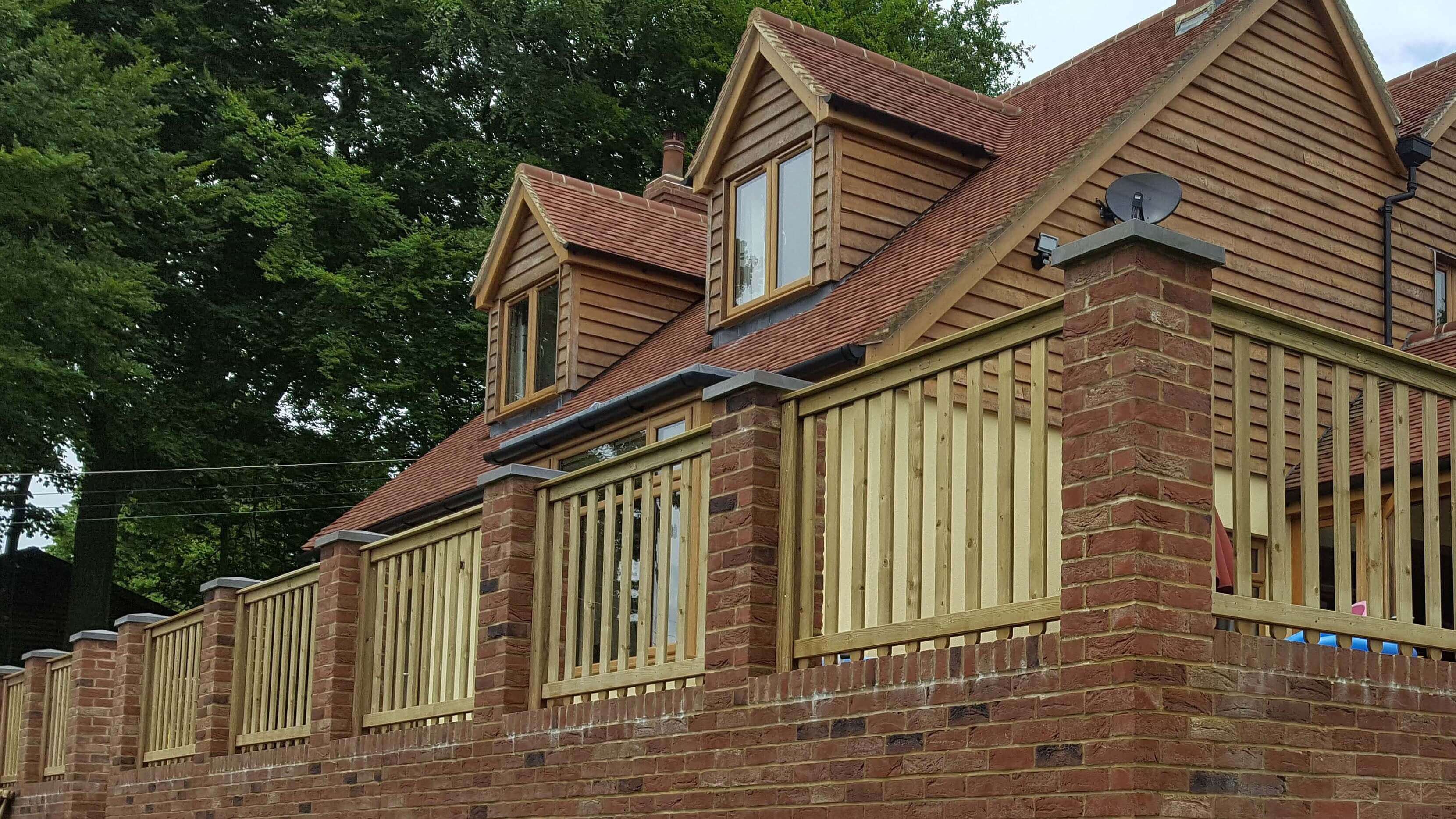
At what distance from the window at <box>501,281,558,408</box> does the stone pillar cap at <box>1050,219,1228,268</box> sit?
1300 cm

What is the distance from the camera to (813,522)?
6.70 meters

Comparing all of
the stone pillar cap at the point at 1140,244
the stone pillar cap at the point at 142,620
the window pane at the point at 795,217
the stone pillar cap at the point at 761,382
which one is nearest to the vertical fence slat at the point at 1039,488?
the stone pillar cap at the point at 1140,244

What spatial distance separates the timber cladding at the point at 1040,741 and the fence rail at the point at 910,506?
0.18 metres

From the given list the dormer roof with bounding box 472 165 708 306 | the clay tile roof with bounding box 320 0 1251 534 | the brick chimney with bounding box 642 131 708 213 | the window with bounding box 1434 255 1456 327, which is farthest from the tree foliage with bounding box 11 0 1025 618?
the window with bounding box 1434 255 1456 327

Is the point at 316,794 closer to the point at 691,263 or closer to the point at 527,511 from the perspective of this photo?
the point at 527,511

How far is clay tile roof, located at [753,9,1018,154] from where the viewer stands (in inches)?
570

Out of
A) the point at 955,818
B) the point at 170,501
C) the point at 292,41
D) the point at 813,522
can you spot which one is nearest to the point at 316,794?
the point at 813,522

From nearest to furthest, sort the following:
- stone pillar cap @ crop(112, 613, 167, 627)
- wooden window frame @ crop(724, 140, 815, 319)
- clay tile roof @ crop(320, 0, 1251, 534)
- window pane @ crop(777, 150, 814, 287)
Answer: clay tile roof @ crop(320, 0, 1251, 534) < stone pillar cap @ crop(112, 613, 167, 627) < wooden window frame @ crop(724, 140, 815, 319) < window pane @ crop(777, 150, 814, 287)

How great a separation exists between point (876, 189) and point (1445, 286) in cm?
548

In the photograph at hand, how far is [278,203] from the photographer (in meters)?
28.1

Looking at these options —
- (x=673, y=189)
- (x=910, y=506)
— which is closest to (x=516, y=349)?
(x=673, y=189)

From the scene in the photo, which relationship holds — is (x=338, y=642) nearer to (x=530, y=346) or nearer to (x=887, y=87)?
(x=887, y=87)

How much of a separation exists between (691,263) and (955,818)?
1352cm

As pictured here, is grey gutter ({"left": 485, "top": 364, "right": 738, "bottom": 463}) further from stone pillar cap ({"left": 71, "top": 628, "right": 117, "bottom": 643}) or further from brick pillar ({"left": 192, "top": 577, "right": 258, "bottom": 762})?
stone pillar cap ({"left": 71, "top": 628, "right": 117, "bottom": 643})
